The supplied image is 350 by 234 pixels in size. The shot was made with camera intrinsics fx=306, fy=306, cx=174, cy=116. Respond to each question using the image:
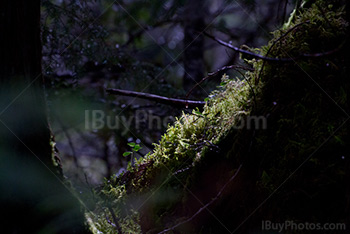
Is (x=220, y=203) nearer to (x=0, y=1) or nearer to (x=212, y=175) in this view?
(x=212, y=175)

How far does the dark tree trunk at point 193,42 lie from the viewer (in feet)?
19.2

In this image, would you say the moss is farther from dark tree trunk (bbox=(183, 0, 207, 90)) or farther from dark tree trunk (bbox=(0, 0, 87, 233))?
dark tree trunk (bbox=(183, 0, 207, 90))

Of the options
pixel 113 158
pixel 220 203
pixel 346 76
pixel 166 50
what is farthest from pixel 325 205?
pixel 113 158

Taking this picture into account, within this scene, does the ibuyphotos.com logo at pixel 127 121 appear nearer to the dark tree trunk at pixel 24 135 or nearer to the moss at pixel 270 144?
the moss at pixel 270 144

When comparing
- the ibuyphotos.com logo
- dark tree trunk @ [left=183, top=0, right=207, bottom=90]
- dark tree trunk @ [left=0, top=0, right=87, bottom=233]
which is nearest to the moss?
dark tree trunk @ [left=0, top=0, right=87, bottom=233]

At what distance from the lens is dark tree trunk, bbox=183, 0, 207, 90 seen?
586cm

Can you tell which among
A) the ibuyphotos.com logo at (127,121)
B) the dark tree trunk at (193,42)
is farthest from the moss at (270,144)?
the dark tree trunk at (193,42)

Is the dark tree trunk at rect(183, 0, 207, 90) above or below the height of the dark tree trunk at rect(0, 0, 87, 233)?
above

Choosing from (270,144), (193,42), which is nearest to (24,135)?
(270,144)

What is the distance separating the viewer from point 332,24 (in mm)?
1450

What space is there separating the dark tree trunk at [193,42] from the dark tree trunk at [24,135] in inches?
181

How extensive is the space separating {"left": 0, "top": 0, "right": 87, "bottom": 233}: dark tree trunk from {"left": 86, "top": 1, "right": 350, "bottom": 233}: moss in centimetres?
28

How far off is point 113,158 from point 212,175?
5.61 metres

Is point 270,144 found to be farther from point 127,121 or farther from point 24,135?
point 127,121
